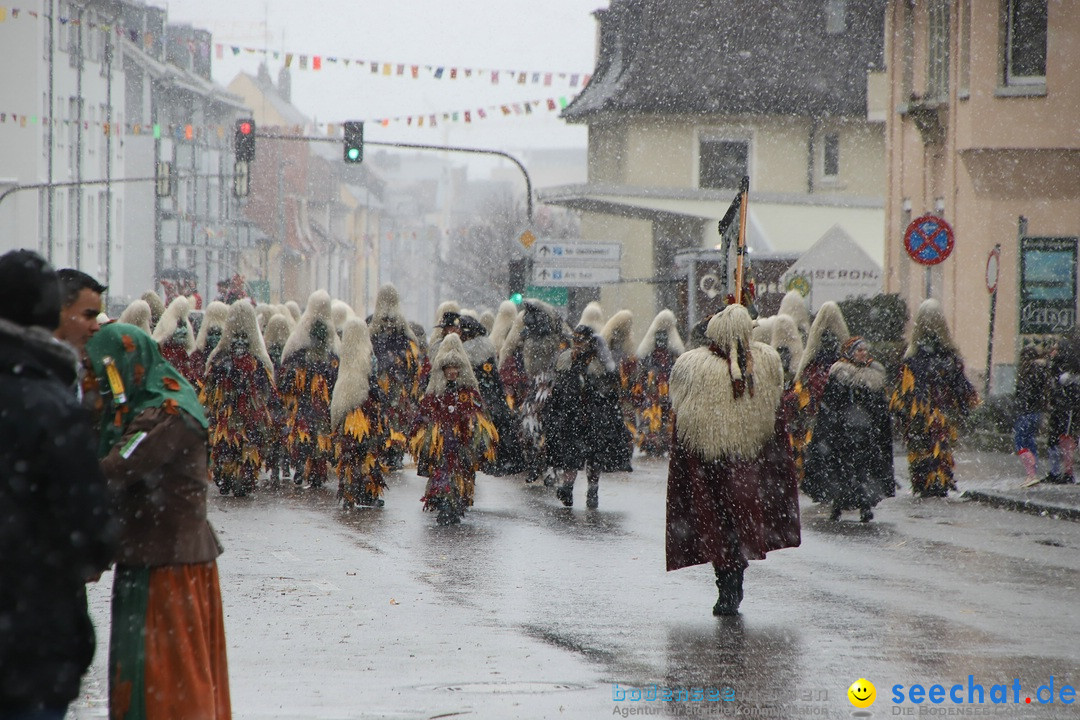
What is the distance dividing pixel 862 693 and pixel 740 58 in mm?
38758

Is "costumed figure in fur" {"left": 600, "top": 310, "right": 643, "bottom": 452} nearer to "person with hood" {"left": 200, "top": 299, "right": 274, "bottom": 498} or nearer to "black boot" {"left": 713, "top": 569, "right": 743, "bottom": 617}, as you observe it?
"person with hood" {"left": 200, "top": 299, "right": 274, "bottom": 498}

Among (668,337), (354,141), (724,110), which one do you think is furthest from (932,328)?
(724,110)

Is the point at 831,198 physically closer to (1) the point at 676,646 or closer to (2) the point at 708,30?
(2) the point at 708,30

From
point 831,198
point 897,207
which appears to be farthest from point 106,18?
point 897,207

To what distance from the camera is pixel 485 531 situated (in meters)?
14.0

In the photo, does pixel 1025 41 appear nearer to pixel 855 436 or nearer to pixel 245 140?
pixel 855 436

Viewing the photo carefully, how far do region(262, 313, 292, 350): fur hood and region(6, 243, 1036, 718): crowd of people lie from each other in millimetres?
26

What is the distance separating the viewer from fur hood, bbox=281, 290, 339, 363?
17234mm

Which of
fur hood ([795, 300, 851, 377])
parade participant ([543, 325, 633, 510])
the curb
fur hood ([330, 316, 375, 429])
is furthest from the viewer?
parade participant ([543, 325, 633, 510])

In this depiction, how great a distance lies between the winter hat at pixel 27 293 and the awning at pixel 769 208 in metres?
34.8

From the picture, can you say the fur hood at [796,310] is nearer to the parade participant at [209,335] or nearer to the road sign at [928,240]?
the road sign at [928,240]

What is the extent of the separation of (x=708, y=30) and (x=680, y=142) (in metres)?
3.14

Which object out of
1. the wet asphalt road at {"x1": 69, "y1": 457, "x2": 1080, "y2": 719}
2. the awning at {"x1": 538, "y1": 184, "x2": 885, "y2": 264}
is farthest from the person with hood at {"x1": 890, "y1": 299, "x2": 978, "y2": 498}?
the awning at {"x1": 538, "y1": 184, "x2": 885, "y2": 264}

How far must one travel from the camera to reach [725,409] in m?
9.66
